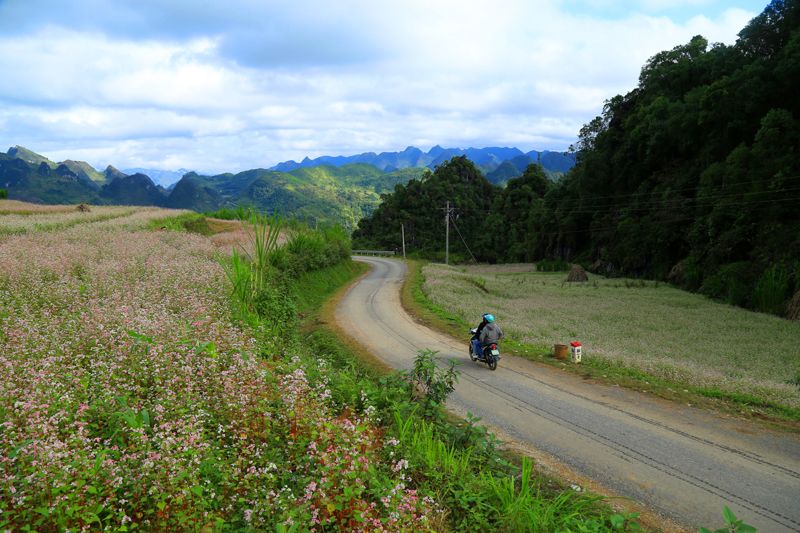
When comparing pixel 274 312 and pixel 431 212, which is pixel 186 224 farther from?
pixel 431 212

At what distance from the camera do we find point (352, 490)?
17.7 ft

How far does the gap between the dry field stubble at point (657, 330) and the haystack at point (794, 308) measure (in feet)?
3.17

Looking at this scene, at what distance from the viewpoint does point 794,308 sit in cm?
2931

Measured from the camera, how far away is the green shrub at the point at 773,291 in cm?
3141

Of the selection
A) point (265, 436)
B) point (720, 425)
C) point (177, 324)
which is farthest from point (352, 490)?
point (720, 425)

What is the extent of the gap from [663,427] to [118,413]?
11.0 meters

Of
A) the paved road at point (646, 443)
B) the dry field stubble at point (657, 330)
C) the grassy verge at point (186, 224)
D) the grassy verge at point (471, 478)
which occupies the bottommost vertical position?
the dry field stubble at point (657, 330)

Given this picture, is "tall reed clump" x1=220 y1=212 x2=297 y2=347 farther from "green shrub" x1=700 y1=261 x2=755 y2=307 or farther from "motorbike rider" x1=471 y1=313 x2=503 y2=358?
"green shrub" x1=700 y1=261 x2=755 y2=307

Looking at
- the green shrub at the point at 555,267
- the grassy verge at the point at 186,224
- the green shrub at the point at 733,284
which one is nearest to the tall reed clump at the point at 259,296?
the grassy verge at the point at 186,224

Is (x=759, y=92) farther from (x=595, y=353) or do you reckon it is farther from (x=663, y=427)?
(x=663, y=427)

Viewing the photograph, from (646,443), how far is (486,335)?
637cm

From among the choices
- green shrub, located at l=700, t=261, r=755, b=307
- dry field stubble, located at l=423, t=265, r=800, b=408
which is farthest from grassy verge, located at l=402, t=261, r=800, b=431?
green shrub, located at l=700, t=261, r=755, b=307

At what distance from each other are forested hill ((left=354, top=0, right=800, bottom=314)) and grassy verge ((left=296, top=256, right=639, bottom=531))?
31042 mm

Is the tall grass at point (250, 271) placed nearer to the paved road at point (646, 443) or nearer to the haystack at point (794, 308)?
the paved road at point (646, 443)
